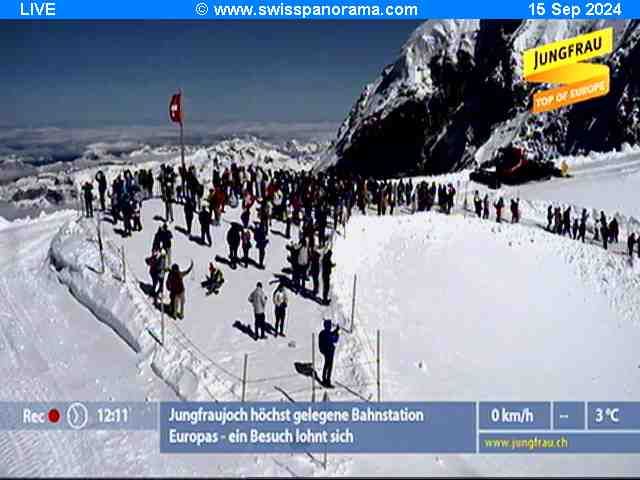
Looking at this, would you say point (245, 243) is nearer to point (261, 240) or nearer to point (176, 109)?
point (261, 240)

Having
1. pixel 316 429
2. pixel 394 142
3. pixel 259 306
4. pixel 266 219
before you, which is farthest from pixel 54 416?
pixel 394 142

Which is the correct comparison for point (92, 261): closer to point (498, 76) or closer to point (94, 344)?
point (94, 344)

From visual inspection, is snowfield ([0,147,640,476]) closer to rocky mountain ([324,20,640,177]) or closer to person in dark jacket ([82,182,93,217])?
person in dark jacket ([82,182,93,217])

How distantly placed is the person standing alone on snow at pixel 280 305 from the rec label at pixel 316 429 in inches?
182

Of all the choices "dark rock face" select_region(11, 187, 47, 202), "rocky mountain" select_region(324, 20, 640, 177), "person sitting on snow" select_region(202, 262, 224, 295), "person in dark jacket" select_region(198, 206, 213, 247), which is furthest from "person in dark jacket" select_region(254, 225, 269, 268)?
"dark rock face" select_region(11, 187, 47, 202)

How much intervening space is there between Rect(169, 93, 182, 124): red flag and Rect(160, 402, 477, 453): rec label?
16.8m

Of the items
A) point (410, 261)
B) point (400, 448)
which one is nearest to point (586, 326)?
point (410, 261)

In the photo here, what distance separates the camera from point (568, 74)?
67.7m

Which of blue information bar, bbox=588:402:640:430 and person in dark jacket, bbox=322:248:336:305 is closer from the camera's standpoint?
blue information bar, bbox=588:402:640:430

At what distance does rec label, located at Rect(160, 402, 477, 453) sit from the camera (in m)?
11.2

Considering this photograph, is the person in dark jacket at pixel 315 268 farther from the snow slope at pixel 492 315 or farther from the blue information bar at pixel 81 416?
the blue information bar at pixel 81 416

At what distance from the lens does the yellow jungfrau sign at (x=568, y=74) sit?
59781 millimetres

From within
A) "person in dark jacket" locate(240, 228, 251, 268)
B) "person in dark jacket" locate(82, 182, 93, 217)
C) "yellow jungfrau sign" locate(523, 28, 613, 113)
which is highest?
"yellow jungfrau sign" locate(523, 28, 613, 113)

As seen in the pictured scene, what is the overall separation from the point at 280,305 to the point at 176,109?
13287mm
